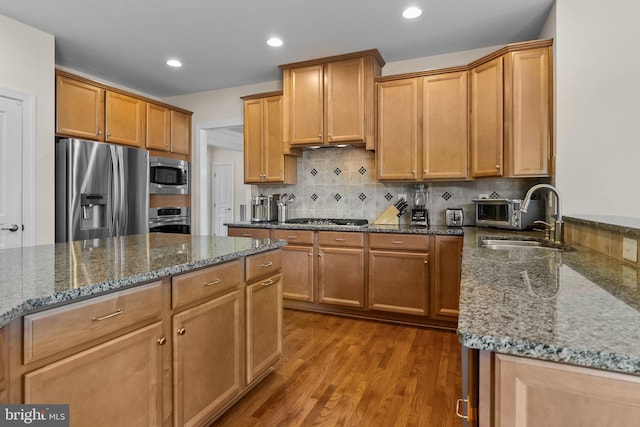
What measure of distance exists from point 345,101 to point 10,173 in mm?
2955

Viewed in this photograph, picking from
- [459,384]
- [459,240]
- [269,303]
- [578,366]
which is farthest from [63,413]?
[459,240]

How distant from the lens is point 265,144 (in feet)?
13.3

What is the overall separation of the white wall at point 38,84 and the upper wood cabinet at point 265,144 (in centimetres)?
184

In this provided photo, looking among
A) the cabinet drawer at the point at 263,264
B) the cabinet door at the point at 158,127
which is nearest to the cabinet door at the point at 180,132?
the cabinet door at the point at 158,127

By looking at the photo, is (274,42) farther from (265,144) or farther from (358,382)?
(358,382)

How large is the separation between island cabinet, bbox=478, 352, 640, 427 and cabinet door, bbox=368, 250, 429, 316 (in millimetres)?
2417

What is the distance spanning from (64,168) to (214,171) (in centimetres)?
475

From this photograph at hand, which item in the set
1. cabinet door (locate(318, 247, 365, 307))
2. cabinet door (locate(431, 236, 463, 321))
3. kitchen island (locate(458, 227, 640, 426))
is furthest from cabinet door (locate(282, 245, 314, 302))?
kitchen island (locate(458, 227, 640, 426))

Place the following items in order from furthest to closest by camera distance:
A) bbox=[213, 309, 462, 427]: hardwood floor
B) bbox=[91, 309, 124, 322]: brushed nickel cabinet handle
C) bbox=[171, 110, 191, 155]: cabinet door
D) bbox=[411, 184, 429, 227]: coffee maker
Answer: bbox=[171, 110, 191, 155]: cabinet door → bbox=[411, 184, 429, 227]: coffee maker → bbox=[213, 309, 462, 427]: hardwood floor → bbox=[91, 309, 124, 322]: brushed nickel cabinet handle

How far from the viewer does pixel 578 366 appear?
63 cm

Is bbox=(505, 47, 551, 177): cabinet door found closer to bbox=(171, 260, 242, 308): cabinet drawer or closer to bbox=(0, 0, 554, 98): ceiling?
bbox=(0, 0, 554, 98): ceiling

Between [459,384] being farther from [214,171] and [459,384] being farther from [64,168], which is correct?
[214,171]

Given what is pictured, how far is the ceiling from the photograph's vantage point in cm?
262

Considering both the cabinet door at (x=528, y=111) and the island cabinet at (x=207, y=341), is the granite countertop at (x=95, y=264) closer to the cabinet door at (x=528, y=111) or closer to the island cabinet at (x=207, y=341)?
the island cabinet at (x=207, y=341)
